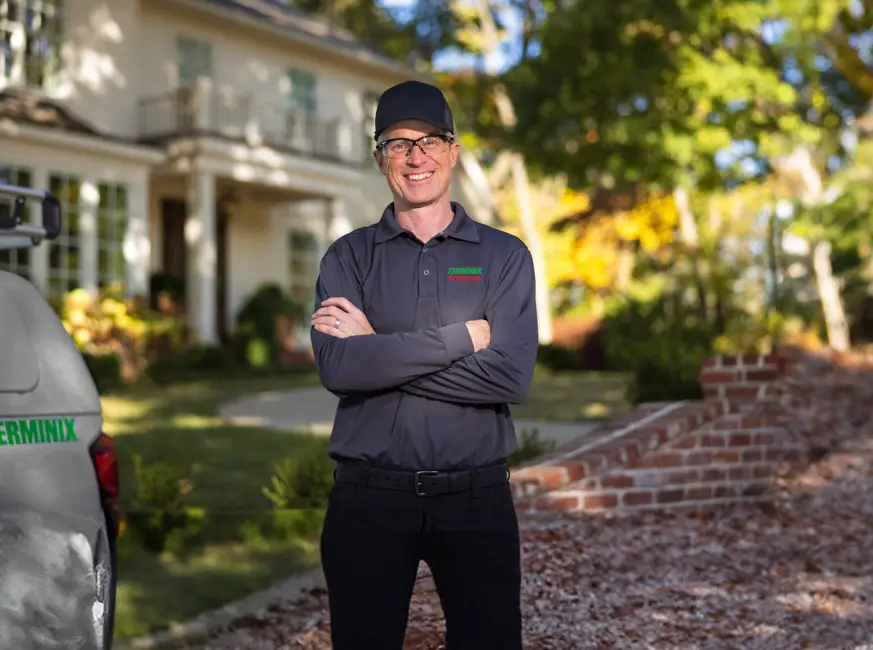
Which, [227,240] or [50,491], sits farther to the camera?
[227,240]

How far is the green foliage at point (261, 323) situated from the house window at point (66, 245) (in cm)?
331

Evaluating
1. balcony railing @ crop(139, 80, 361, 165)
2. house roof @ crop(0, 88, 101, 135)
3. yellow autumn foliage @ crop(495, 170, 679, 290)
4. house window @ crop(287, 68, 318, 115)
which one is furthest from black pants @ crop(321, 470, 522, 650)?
yellow autumn foliage @ crop(495, 170, 679, 290)

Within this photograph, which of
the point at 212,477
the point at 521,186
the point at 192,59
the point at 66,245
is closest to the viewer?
the point at 212,477

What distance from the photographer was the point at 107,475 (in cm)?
302

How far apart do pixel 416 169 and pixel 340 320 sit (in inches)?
16.9

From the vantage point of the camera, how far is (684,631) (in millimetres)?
4395

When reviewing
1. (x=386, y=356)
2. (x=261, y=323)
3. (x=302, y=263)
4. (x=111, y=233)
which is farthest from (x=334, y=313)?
(x=302, y=263)

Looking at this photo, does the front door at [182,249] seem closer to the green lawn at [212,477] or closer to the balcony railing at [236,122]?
the balcony railing at [236,122]

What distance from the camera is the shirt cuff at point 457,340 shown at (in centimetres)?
266

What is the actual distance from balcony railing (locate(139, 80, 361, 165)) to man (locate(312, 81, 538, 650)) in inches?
594

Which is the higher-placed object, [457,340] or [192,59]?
[192,59]

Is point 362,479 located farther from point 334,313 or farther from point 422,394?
point 334,313

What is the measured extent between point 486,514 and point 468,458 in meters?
0.15

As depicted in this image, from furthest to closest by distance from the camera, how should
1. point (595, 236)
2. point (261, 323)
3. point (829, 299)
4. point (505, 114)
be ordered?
point (595, 236), point (505, 114), point (261, 323), point (829, 299)
